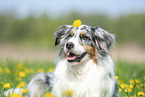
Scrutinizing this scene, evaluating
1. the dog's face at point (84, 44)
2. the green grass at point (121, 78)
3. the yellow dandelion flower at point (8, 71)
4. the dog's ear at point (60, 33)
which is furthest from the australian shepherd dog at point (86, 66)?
the yellow dandelion flower at point (8, 71)

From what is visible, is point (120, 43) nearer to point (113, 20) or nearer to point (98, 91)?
point (113, 20)

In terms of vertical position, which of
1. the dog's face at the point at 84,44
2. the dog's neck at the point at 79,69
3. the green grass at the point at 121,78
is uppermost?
the dog's face at the point at 84,44

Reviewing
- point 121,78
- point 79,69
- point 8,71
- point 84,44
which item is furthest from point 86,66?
point 8,71

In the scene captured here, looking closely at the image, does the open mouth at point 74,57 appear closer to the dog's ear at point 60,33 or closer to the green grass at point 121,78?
the dog's ear at point 60,33

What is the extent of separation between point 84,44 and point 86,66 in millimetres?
404

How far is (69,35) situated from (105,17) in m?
12.0

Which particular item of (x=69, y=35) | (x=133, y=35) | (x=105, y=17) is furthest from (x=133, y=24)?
(x=69, y=35)

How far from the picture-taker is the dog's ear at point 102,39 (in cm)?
319

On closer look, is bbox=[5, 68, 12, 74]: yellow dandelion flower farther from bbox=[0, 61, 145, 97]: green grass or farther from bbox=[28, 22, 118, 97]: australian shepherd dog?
bbox=[28, 22, 118, 97]: australian shepherd dog

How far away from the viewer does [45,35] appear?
14.8 metres

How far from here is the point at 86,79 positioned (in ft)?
10.4

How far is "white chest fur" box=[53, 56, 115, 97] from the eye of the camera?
10.1 feet

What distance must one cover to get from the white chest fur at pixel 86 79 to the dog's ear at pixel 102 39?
188 mm

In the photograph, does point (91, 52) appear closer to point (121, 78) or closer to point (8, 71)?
point (121, 78)
